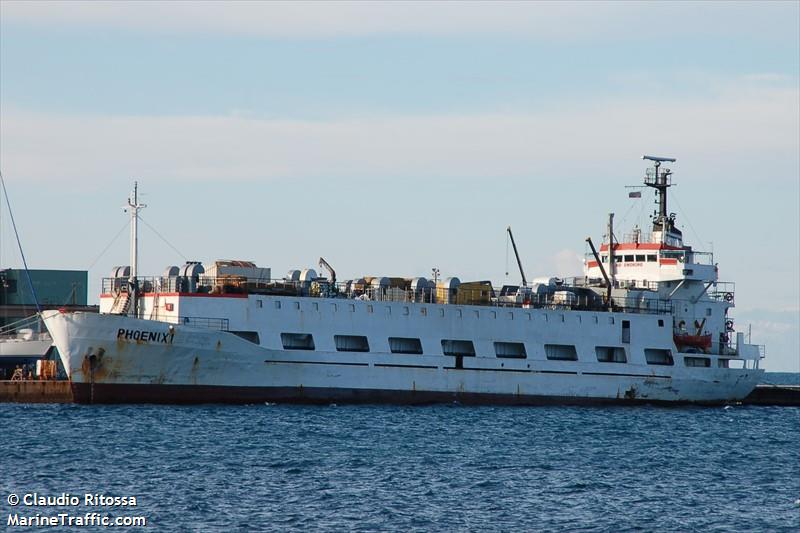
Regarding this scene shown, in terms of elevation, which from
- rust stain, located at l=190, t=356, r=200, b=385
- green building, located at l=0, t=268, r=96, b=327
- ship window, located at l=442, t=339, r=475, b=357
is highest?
green building, located at l=0, t=268, r=96, b=327

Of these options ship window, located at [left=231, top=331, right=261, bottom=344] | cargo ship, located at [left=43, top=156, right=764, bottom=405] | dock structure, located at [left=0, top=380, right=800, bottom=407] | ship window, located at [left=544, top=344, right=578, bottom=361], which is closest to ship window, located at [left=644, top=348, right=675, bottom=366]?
cargo ship, located at [left=43, top=156, right=764, bottom=405]

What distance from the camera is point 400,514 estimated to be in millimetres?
30625

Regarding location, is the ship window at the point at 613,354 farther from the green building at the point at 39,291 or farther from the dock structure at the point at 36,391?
the green building at the point at 39,291

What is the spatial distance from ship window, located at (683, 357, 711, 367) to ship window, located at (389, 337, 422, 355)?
51.2 ft

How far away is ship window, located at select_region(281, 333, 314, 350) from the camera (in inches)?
2192

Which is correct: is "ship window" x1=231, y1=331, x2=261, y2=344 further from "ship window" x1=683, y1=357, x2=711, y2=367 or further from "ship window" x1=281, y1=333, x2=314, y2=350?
"ship window" x1=683, y1=357, x2=711, y2=367

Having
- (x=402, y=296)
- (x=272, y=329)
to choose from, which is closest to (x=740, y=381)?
(x=402, y=296)

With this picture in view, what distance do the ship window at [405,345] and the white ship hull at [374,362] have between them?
11.8 inches

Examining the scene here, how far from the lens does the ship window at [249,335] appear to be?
54.8 m

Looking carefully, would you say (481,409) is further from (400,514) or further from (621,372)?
(400,514)

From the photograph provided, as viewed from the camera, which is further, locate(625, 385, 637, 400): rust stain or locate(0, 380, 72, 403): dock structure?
locate(625, 385, 637, 400): rust stain

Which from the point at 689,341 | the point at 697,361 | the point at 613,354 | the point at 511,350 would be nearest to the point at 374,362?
the point at 511,350

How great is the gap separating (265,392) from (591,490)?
22.8m

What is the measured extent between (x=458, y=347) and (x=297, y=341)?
8.29 metres
